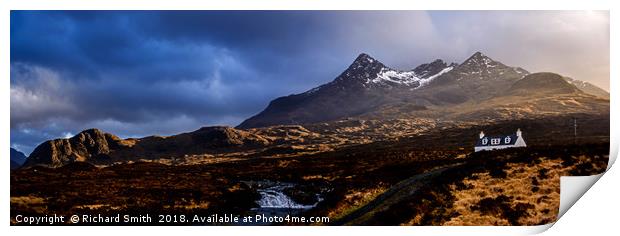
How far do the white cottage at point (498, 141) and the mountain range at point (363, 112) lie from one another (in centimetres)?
89

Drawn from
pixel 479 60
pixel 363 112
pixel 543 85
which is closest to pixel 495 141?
pixel 479 60

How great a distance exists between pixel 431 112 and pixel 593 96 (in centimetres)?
762

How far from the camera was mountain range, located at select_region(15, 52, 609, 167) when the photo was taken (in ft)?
80.6

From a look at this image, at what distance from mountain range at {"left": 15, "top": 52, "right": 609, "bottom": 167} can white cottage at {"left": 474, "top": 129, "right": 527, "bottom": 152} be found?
89 cm

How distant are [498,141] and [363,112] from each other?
281 inches

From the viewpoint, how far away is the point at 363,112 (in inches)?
1112

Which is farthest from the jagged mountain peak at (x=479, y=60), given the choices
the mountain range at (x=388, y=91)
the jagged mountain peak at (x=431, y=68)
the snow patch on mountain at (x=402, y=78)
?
the snow patch on mountain at (x=402, y=78)

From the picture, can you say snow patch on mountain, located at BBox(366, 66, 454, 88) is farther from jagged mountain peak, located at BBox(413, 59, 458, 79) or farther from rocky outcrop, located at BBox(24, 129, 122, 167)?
rocky outcrop, located at BBox(24, 129, 122, 167)

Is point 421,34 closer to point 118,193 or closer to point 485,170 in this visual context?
point 485,170

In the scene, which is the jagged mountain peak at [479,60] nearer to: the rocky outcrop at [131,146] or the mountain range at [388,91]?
the mountain range at [388,91]

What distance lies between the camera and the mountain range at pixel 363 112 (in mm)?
24562

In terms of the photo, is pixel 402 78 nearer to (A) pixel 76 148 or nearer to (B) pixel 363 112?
(B) pixel 363 112

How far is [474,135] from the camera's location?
2578cm
